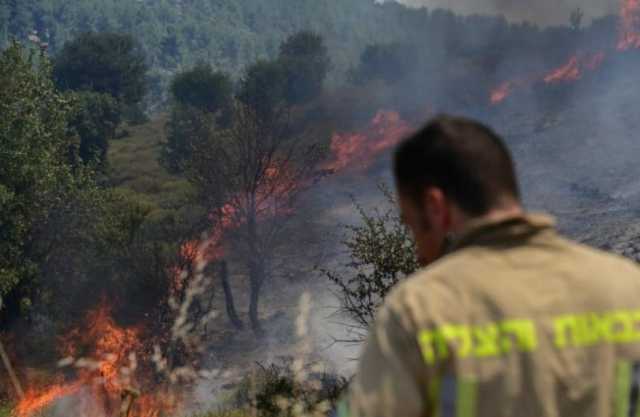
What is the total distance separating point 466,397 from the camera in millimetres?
1866

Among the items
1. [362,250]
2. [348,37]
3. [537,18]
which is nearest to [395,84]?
[537,18]

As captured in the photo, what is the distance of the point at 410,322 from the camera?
1.86m

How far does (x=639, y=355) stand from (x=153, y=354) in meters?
21.2

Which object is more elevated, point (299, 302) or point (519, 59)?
point (519, 59)

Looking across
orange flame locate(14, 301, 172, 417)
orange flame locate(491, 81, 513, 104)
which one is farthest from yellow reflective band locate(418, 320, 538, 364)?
orange flame locate(491, 81, 513, 104)

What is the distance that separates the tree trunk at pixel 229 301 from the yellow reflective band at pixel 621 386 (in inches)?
953

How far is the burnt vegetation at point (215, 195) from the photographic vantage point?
2205 centimetres

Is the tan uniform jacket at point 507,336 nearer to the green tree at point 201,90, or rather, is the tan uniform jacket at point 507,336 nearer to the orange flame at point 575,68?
the orange flame at point 575,68

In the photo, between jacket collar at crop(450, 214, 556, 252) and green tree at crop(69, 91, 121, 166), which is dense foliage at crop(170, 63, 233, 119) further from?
jacket collar at crop(450, 214, 556, 252)

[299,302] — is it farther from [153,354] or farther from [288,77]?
[288,77]

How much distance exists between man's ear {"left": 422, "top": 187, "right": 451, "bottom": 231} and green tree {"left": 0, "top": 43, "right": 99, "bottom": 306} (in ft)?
68.1

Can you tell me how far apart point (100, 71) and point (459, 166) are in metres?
62.7

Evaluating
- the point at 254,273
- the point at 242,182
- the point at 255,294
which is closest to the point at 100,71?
the point at 242,182

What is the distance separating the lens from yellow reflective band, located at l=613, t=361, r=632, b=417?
198cm
